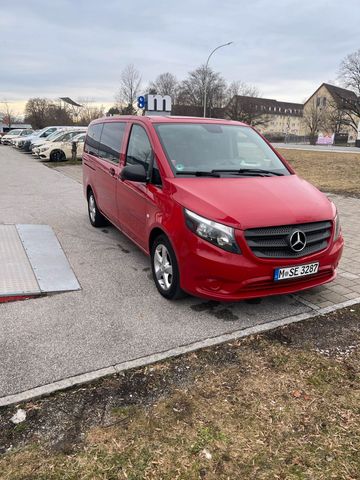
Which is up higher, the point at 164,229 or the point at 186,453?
the point at 164,229

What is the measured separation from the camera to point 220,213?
358cm

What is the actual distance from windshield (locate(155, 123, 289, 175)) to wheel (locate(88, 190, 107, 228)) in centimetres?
271

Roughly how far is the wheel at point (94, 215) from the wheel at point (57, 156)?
14395 millimetres

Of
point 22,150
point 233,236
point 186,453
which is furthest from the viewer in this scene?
point 22,150

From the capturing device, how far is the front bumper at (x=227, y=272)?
3520 mm

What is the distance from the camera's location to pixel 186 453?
7.65 feet

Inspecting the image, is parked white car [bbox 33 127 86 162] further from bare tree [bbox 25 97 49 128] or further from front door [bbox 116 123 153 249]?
bare tree [bbox 25 97 49 128]

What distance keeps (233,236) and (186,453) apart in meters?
1.77

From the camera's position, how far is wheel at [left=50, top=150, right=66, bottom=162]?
20.6 meters

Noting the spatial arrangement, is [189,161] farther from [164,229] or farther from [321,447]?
[321,447]

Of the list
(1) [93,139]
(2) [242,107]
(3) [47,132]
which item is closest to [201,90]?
(2) [242,107]

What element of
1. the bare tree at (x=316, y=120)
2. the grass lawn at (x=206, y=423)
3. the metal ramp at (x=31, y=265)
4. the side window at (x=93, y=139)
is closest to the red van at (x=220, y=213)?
the grass lawn at (x=206, y=423)

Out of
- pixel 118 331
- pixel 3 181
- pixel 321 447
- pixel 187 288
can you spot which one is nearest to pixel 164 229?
pixel 187 288

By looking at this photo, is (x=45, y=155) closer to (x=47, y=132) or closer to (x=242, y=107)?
(x=47, y=132)
